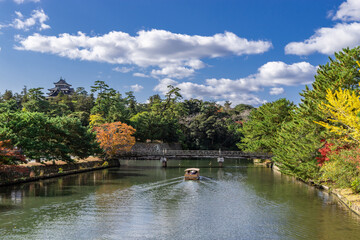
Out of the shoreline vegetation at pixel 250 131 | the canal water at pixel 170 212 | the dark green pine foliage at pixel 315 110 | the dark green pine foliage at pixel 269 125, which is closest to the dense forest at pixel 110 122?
the shoreline vegetation at pixel 250 131

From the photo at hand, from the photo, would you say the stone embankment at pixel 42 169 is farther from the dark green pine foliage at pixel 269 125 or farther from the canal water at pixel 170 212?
the dark green pine foliage at pixel 269 125

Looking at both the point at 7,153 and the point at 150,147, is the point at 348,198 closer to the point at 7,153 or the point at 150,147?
the point at 7,153

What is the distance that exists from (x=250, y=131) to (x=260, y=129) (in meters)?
10.0

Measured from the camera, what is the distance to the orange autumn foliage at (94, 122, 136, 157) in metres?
66.2

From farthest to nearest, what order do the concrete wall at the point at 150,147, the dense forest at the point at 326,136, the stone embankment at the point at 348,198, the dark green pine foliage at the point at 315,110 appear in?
1. the concrete wall at the point at 150,147
2. the dark green pine foliage at the point at 315,110
3. the dense forest at the point at 326,136
4. the stone embankment at the point at 348,198

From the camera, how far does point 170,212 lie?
90.3ft

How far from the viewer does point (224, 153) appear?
7112 cm

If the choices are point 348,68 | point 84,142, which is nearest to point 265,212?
point 348,68

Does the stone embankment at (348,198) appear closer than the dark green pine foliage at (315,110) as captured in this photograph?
Yes

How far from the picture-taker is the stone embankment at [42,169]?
3784 cm

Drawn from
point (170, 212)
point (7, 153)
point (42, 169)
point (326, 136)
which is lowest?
point (170, 212)

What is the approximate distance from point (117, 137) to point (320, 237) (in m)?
51.3

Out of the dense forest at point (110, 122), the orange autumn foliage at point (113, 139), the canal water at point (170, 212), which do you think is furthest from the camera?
the orange autumn foliage at point (113, 139)

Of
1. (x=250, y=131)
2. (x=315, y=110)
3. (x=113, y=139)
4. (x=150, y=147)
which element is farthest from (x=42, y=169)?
(x=250, y=131)
